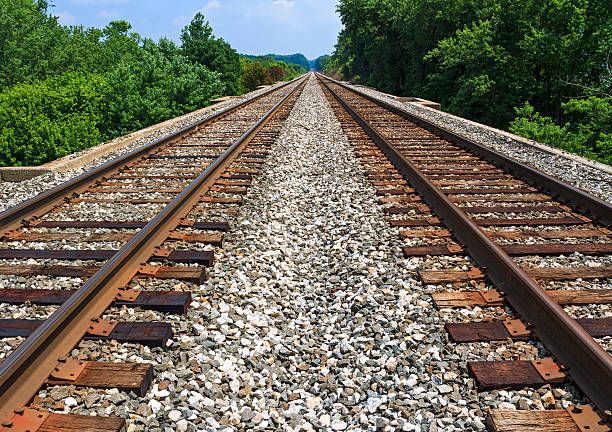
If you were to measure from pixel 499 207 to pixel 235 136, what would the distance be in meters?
6.30

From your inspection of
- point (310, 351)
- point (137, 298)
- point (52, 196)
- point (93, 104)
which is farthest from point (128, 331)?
point (93, 104)

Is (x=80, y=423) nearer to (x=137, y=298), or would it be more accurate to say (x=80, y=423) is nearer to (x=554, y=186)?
(x=137, y=298)

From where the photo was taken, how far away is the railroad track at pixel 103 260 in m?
2.35

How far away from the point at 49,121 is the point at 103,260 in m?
8.65

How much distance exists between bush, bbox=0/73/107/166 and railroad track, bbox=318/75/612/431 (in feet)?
24.2

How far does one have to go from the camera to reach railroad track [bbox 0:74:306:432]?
235 cm

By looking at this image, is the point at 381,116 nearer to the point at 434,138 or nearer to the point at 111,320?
the point at 434,138

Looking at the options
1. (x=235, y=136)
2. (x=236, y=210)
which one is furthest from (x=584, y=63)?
(x=236, y=210)

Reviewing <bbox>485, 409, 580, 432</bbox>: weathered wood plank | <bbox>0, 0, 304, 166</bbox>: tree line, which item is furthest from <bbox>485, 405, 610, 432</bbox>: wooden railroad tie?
<bbox>0, 0, 304, 166</bbox>: tree line

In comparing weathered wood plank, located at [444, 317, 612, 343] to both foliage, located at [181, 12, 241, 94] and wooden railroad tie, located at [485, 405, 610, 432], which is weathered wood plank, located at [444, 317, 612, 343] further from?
foliage, located at [181, 12, 241, 94]

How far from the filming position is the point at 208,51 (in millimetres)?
30219

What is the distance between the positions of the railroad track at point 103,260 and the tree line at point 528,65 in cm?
1072

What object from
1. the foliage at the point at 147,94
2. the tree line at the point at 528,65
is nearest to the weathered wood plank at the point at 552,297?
the tree line at the point at 528,65

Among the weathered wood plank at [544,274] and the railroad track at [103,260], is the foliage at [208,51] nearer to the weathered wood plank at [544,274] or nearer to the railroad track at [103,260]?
the railroad track at [103,260]
